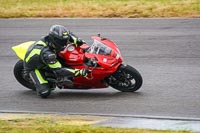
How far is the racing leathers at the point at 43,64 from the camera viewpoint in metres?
13.0

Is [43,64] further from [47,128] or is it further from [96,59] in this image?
[47,128]

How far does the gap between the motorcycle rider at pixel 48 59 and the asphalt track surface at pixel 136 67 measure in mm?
347

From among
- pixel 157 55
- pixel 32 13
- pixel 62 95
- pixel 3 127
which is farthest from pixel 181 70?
pixel 32 13

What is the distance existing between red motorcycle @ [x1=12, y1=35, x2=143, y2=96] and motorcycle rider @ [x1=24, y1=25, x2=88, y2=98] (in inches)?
4.8

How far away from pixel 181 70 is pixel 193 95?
7.05ft

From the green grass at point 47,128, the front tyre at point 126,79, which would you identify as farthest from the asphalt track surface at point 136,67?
the green grass at point 47,128

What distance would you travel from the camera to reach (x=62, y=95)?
13.6 meters

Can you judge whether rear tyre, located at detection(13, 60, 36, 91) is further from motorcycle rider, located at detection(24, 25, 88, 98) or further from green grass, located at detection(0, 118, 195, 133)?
green grass, located at detection(0, 118, 195, 133)

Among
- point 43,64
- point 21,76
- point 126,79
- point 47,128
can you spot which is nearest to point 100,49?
point 126,79

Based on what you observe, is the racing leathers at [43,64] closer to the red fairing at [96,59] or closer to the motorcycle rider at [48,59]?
the motorcycle rider at [48,59]

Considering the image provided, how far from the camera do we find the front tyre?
12961 millimetres

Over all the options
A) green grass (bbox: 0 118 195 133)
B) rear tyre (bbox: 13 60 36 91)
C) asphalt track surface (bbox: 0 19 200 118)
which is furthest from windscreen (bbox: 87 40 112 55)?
green grass (bbox: 0 118 195 133)

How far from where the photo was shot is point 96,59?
12969 mm

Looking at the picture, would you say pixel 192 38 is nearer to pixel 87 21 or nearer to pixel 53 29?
pixel 87 21
